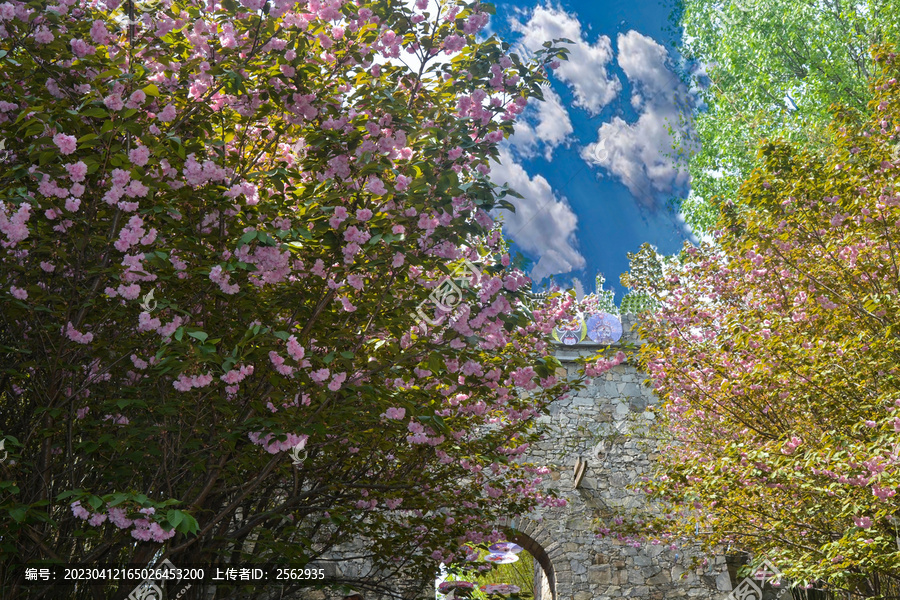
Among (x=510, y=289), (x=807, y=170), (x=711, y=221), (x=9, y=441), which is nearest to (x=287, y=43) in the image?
(x=510, y=289)

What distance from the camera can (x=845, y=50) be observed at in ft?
37.8

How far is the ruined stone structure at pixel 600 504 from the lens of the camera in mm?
9984

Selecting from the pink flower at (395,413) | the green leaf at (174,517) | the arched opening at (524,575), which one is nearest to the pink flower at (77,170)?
the green leaf at (174,517)

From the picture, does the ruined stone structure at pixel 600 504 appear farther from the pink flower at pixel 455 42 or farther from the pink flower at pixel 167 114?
the pink flower at pixel 167 114

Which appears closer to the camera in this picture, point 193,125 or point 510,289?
point 193,125

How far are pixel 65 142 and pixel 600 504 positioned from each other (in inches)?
371

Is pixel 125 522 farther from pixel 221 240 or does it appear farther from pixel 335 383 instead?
pixel 221 240

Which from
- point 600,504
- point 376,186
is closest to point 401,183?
point 376,186

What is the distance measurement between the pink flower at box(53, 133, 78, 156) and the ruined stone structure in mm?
7759

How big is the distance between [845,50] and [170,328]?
1267 centimetres

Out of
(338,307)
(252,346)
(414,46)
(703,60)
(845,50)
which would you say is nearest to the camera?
(252,346)

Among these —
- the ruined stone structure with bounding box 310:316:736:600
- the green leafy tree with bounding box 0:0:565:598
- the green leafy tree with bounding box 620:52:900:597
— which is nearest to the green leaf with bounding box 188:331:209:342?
the green leafy tree with bounding box 0:0:565:598

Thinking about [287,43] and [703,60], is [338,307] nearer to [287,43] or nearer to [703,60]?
[287,43]

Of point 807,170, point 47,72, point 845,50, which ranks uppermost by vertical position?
point 845,50
